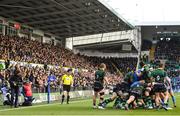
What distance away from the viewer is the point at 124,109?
1853 cm

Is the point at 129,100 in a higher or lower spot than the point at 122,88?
lower

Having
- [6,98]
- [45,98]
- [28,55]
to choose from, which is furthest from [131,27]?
[6,98]

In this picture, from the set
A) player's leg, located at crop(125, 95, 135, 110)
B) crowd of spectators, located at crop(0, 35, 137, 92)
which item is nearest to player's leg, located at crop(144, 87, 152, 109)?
player's leg, located at crop(125, 95, 135, 110)

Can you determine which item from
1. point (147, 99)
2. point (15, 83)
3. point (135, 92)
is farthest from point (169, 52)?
point (135, 92)

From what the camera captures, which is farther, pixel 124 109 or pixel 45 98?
pixel 45 98

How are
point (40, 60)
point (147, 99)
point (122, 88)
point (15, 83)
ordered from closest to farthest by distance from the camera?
1. point (122, 88)
2. point (147, 99)
3. point (15, 83)
4. point (40, 60)

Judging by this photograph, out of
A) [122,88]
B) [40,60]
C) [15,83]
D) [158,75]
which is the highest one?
[40,60]

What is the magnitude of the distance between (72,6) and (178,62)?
101 ft

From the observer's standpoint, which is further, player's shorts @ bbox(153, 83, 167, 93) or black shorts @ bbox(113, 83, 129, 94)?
black shorts @ bbox(113, 83, 129, 94)

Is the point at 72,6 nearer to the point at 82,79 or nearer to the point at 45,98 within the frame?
the point at 82,79

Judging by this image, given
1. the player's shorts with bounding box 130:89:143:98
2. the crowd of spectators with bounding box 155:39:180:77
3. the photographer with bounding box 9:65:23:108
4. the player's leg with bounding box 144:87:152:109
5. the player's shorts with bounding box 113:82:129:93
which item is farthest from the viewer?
the crowd of spectators with bounding box 155:39:180:77

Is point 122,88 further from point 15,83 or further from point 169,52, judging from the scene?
point 169,52

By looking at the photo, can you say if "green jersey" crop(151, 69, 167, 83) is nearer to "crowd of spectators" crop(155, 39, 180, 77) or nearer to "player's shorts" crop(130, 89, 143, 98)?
"player's shorts" crop(130, 89, 143, 98)

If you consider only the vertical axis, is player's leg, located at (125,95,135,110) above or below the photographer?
below
